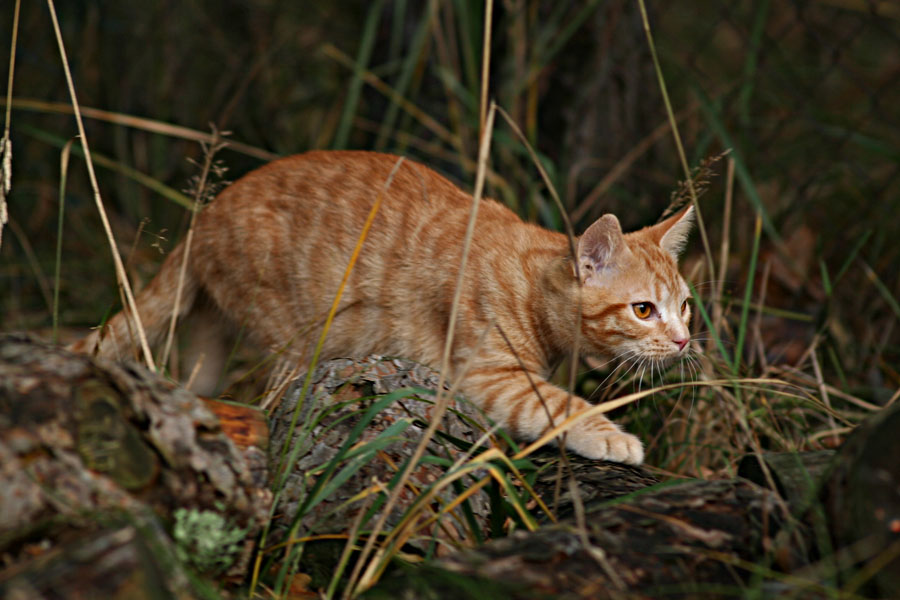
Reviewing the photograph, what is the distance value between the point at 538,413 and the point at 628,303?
481 millimetres

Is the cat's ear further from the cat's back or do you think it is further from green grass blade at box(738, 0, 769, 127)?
green grass blade at box(738, 0, 769, 127)

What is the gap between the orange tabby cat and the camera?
2.55 m

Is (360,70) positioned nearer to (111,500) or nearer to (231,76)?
(231,76)

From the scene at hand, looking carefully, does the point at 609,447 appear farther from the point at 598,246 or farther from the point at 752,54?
the point at 752,54

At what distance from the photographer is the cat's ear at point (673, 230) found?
2.68m

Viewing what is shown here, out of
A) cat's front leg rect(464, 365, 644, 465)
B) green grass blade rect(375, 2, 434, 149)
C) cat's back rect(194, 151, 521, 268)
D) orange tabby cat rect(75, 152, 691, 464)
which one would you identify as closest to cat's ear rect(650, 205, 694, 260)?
orange tabby cat rect(75, 152, 691, 464)

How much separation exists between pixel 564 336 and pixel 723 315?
0.63 metres

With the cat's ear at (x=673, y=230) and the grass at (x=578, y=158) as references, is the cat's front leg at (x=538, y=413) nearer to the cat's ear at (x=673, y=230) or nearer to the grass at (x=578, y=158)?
the grass at (x=578, y=158)

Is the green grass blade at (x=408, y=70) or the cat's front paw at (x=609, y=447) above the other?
the green grass blade at (x=408, y=70)

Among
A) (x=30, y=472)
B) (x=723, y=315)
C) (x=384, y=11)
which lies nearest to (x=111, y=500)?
(x=30, y=472)

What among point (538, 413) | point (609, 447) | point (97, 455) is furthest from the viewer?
point (538, 413)

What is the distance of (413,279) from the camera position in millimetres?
2713

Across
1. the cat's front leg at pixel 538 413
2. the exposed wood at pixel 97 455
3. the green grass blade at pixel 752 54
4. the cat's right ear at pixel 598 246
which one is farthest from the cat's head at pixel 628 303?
the exposed wood at pixel 97 455

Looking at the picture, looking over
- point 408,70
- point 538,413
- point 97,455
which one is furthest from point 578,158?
point 97,455
